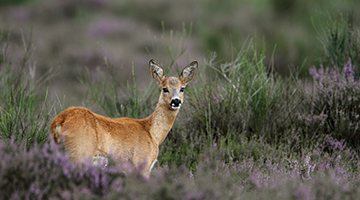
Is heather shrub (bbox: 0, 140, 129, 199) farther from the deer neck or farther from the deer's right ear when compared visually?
the deer's right ear

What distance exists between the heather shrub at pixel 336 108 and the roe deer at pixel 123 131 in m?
2.00

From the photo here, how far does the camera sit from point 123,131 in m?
3.21

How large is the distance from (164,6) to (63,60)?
7.33 m

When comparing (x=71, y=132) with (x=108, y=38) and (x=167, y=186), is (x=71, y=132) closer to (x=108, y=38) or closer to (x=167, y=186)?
(x=167, y=186)

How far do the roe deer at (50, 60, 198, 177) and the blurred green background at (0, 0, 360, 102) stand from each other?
7.29 metres

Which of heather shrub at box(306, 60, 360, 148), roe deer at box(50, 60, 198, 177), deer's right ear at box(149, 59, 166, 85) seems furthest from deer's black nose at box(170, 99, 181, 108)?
heather shrub at box(306, 60, 360, 148)

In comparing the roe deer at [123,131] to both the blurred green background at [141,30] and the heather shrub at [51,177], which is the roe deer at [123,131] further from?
the blurred green background at [141,30]

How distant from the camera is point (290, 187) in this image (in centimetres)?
274

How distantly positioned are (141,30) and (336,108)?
13.6m

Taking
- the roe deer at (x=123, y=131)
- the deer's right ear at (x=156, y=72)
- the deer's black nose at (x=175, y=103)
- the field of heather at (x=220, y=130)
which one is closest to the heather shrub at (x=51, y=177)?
the field of heather at (x=220, y=130)

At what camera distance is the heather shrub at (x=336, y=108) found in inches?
184

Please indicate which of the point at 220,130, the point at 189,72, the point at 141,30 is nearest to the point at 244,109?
the point at 220,130

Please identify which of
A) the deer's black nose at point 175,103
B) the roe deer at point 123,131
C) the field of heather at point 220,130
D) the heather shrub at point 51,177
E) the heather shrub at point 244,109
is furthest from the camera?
the heather shrub at point 244,109

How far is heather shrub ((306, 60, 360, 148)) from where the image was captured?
15.4 ft
